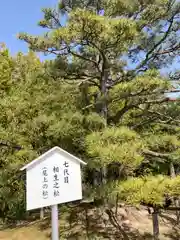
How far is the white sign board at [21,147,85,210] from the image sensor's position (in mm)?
2428

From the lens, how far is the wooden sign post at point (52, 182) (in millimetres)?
2428

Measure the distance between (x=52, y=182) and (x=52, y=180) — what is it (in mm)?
17

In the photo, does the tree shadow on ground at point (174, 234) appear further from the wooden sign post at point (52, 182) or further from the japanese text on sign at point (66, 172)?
the japanese text on sign at point (66, 172)

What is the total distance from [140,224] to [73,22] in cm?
440

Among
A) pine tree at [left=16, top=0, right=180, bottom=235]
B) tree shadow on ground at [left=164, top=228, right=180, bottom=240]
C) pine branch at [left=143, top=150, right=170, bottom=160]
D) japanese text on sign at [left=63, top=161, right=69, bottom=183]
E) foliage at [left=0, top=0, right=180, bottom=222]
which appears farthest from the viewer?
tree shadow on ground at [left=164, top=228, right=180, bottom=240]

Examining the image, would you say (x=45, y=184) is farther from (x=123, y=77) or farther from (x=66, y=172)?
(x=123, y=77)

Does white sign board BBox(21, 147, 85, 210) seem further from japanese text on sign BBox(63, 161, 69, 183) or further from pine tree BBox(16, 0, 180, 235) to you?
pine tree BBox(16, 0, 180, 235)

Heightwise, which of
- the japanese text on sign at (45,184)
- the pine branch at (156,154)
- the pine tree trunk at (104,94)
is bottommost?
the japanese text on sign at (45,184)

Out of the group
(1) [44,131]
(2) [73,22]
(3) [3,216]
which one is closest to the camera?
(2) [73,22]

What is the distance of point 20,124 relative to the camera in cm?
546

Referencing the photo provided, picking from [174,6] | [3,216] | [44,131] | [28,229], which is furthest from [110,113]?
[3,216]

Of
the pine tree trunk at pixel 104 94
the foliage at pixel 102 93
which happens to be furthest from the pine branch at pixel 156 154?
the pine tree trunk at pixel 104 94

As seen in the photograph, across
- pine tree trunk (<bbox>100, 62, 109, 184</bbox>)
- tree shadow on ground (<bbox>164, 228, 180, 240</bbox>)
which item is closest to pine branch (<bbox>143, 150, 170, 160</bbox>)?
pine tree trunk (<bbox>100, 62, 109, 184</bbox>)

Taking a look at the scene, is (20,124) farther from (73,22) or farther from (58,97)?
(73,22)
